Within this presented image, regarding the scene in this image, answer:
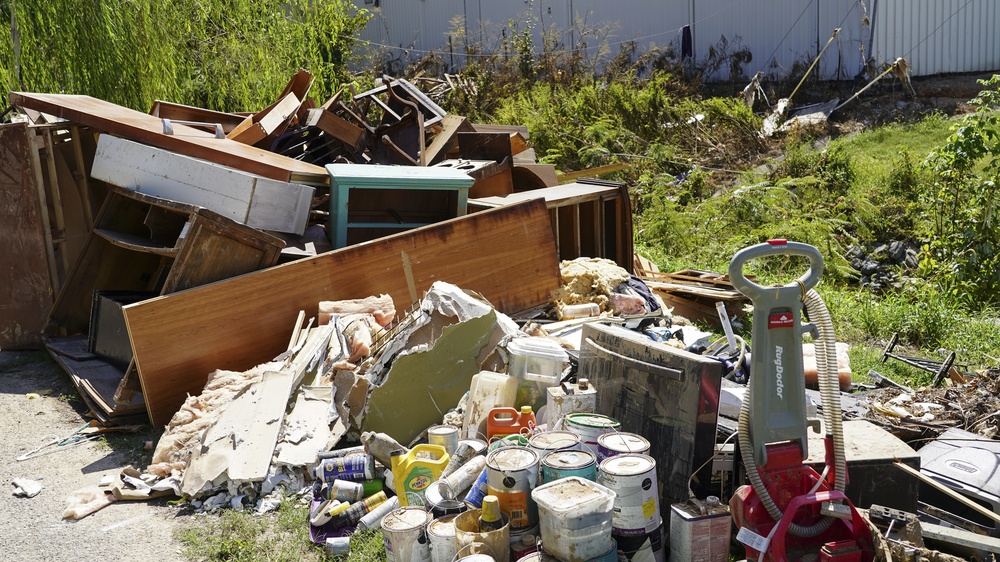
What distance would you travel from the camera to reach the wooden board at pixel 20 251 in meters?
6.45

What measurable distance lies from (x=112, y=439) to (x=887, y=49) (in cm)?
1466

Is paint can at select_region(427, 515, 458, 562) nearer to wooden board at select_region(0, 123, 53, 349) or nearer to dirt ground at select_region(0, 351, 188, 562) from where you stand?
dirt ground at select_region(0, 351, 188, 562)

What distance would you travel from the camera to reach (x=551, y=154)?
44.2 ft

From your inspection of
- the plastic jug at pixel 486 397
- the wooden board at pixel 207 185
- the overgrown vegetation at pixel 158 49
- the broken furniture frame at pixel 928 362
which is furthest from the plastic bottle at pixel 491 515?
the overgrown vegetation at pixel 158 49

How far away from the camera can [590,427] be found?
363 cm

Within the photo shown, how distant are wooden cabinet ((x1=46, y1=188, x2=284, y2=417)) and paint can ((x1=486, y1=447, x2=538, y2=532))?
2.83 metres

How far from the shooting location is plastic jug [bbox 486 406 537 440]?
406 cm

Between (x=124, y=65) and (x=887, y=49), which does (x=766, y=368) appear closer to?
(x=124, y=65)

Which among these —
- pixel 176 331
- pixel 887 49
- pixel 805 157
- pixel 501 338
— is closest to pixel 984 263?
pixel 805 157

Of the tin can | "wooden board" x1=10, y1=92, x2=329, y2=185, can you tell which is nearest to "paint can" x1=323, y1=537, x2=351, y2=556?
the tin can

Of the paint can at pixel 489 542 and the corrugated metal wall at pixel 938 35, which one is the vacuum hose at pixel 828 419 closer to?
the paint can at pixel 489 542

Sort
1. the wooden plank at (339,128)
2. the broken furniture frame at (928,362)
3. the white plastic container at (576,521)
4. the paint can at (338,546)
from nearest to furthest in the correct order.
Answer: the white plastic container at (576,521) → the paint can at (338,546) → the broken furniture frame at (928,362) → the wooden plank at (339,128)

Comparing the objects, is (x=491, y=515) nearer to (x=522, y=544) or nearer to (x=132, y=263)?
(x=522, y=544)

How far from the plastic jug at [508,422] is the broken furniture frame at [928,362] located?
296 cm
